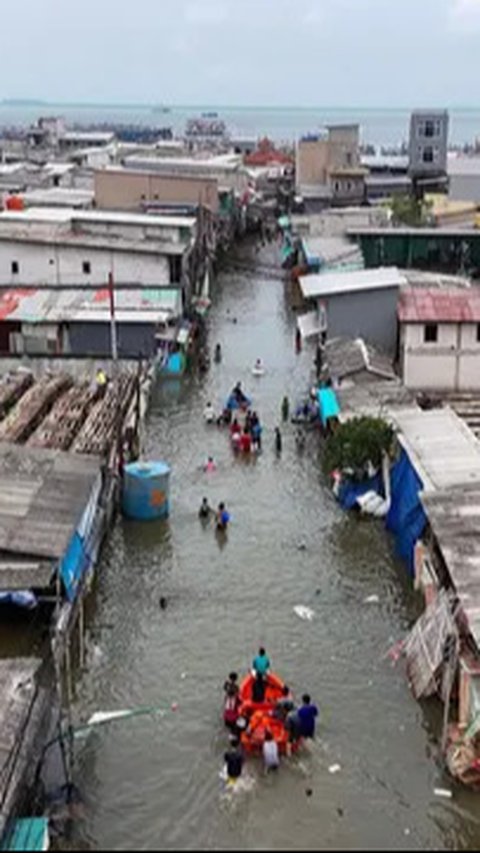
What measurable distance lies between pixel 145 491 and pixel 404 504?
220 inches

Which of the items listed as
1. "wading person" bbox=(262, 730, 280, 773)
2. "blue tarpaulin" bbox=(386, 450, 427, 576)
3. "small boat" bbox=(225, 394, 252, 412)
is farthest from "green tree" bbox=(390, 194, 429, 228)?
"wading person" bbox=(262, 730, 280, 773)

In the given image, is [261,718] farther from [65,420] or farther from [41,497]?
[65,420]

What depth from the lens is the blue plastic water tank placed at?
2239 cm

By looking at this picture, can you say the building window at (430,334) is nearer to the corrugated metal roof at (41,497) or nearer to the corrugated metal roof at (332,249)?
the corrugated metal roof at (41,497)

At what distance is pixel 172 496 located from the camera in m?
24.3

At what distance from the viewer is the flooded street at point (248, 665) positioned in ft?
43.4

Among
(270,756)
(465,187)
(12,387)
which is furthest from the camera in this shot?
(465,187)

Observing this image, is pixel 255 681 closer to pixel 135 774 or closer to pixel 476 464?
pixel 135 774

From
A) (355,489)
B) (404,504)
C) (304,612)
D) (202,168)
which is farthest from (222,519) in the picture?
(202,168)

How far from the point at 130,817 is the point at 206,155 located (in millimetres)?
75981

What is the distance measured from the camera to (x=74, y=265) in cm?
4006

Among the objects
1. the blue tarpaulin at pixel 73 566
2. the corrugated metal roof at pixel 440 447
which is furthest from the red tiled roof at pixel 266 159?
the blue tarpaulin at pixel 73 566

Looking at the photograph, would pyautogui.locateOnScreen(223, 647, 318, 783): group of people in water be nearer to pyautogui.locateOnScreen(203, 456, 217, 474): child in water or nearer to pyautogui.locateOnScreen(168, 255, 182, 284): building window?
pyautogui.locateOnScreen(203, 456, 217, 474): child in water

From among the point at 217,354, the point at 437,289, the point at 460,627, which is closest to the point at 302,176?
the point at 217,354
